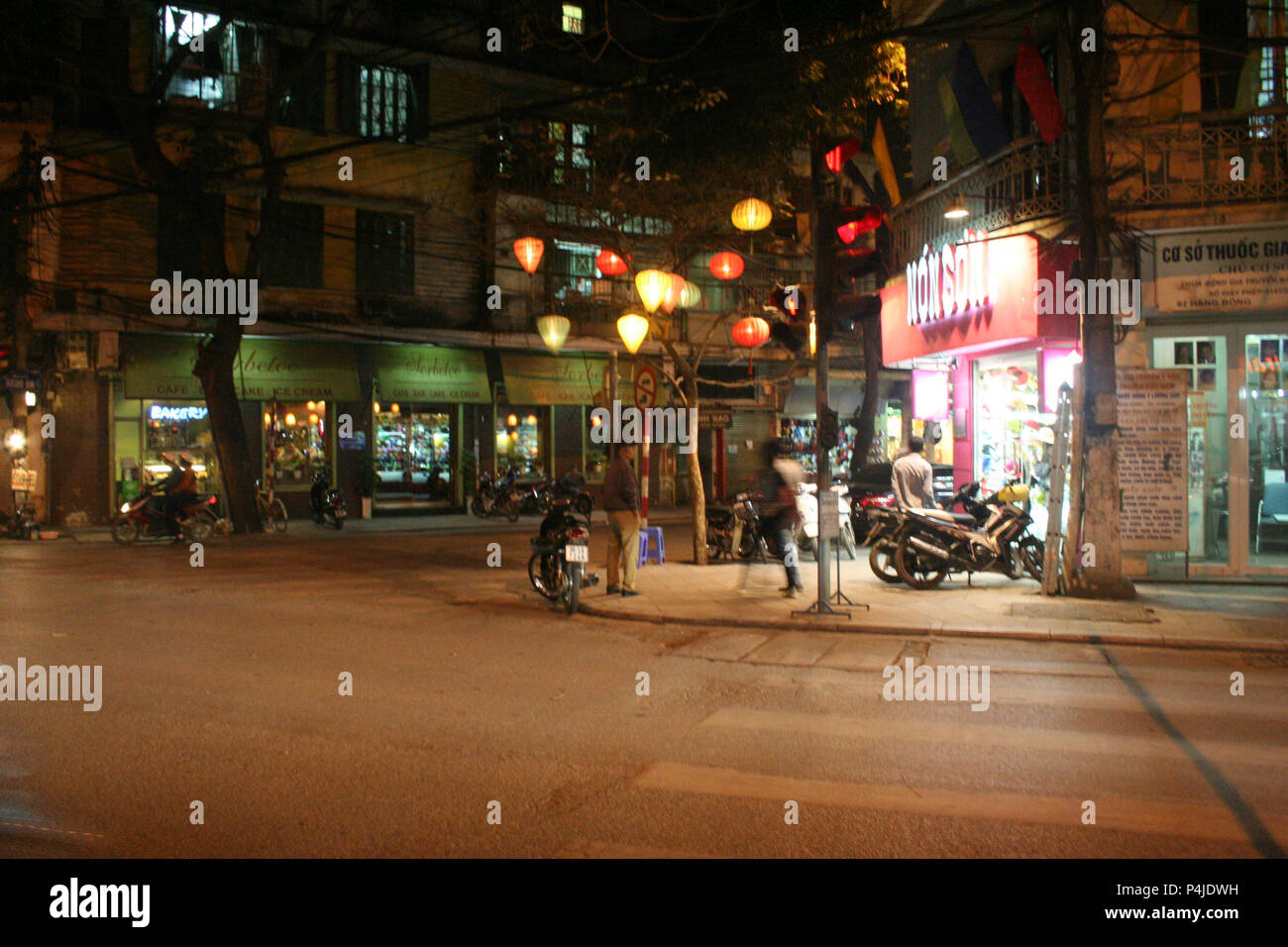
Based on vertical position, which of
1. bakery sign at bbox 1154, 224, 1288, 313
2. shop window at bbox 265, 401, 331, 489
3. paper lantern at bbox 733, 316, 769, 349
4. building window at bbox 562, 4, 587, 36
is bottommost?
shop window at bbox 265, 401, 331, 489

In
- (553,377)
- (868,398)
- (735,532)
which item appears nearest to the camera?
(735,532)

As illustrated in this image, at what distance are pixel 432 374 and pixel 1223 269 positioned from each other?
745 inches

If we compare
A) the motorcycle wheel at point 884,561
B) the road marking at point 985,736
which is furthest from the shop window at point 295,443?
the road marking at point 985,736

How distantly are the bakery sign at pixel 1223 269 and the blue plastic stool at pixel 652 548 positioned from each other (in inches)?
314

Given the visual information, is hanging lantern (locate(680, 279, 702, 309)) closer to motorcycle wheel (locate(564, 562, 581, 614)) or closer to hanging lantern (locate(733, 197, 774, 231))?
hanging lantern (locate(733, 197, 774, 231))

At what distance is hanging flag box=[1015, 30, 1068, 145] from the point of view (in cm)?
1248

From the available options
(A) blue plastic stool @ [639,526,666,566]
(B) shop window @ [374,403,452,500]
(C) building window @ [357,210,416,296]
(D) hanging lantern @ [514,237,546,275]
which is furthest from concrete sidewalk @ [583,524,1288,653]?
(C) building window @ [357,210,416,296]

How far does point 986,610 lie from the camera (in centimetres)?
1122

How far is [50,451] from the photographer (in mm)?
21797

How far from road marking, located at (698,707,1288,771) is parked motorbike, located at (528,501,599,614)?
4509mm

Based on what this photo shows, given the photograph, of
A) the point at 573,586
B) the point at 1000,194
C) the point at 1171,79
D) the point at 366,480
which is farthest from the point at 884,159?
the point at 366,480

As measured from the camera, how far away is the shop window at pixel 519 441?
27953 millimetres

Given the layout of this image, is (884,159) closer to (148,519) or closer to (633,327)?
(633,327)

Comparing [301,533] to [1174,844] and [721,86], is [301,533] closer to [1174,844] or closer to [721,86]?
[721,86]
